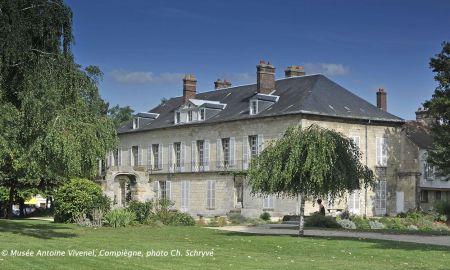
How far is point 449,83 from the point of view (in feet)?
117

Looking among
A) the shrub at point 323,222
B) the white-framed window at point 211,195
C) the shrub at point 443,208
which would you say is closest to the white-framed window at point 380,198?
the shrub at point 443,208

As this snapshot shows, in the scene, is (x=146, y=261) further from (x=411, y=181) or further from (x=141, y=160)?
(x=141, y=160)

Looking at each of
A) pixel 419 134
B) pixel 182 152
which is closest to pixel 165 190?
pixel 182 152

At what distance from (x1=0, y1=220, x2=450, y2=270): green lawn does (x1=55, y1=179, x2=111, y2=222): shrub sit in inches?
292

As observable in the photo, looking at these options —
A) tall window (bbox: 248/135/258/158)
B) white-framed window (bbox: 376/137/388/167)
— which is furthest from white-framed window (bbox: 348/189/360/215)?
tall window (bbox: 248/135/258/158)

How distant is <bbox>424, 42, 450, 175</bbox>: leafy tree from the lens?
115 ft

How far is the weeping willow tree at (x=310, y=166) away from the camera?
19.5 metres

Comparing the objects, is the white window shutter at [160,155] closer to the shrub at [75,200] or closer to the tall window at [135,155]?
the tall window at [135,155]

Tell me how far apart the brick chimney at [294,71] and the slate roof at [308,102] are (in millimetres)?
1450

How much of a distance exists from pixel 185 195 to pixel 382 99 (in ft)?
44.1

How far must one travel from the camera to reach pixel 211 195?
42094 millimetres

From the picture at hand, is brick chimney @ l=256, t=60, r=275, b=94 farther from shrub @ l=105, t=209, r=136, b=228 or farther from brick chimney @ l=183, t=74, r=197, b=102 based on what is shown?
shrub @ l=105, t=209, r=136, b=228

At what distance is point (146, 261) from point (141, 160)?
36444mm

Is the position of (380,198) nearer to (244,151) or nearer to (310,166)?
(244,151)
